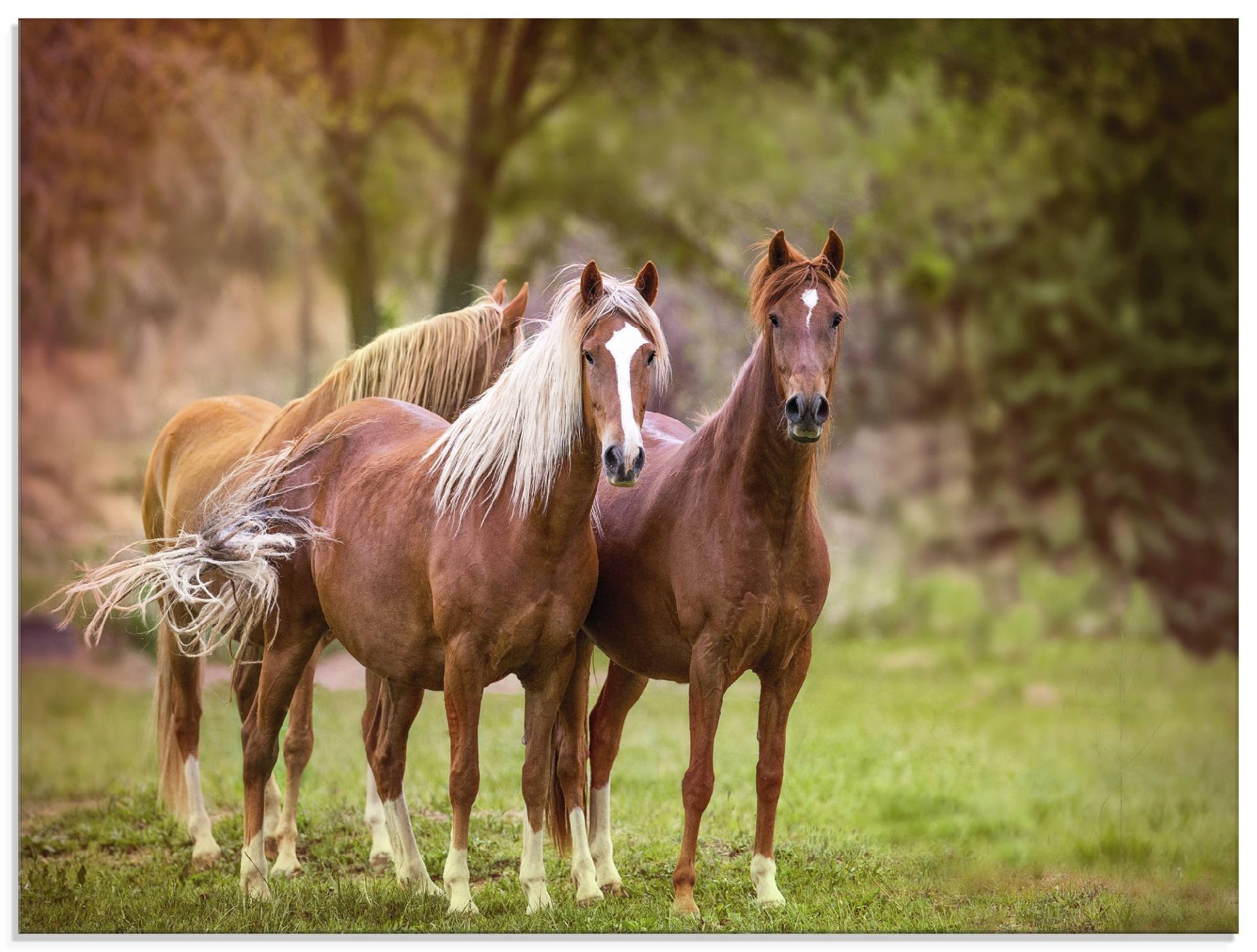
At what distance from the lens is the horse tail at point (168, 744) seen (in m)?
5.13

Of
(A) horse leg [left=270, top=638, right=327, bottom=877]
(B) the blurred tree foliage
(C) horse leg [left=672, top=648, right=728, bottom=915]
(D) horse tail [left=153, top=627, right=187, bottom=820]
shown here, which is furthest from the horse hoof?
(B) the blurred tree foliage

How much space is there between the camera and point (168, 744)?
5.14 metres

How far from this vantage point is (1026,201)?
999 centimetres

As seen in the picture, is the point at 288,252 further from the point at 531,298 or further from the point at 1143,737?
the point at 1143,737

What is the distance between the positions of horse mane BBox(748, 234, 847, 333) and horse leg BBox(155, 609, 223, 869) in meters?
2.70

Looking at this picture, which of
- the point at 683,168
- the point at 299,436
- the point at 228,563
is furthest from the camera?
the point at 683,168

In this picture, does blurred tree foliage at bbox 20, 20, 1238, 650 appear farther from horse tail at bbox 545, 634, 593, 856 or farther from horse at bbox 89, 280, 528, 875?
horse tail at bbox 545, 634, 593, 856

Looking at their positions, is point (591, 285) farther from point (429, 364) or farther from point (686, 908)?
point (686, 908)

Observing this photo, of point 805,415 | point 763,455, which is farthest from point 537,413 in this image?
point 805,415

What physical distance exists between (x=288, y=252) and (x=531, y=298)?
153cm

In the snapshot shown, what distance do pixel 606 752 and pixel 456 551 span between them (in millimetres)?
1054

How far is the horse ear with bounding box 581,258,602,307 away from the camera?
137 inches
